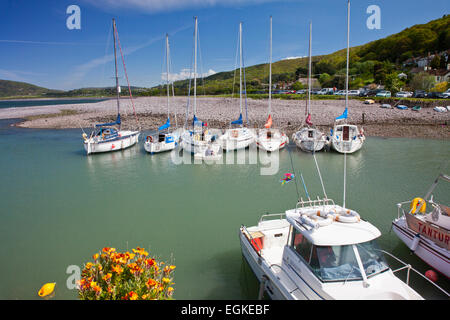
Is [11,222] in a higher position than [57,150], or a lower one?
lower

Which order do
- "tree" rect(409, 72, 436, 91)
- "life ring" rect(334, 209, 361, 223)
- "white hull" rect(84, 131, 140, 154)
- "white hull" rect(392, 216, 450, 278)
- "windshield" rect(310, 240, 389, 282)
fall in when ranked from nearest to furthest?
"windshield" rect(310, 240, 389, 282) → "life ring" rect(334, 209, 361, 223) → "white hull" rect(392, 216, 450, 278) → "white hull" rect(84, 131, 140, 154) → "tree" rect(409, 72, 436, 91)

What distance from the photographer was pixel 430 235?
9.10 metres

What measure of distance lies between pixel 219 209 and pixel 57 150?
79.0 feet

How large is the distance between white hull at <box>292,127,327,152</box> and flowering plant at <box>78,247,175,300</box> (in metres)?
23.6

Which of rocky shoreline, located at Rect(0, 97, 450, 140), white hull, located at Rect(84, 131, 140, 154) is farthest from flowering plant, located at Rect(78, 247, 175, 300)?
white hull, located at Rect(84, 131, 140, 154)

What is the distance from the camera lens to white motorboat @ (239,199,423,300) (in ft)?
19.8

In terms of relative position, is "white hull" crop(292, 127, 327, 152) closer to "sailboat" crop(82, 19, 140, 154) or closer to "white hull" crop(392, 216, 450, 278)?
"white hull" crop(392, 216, 450, 278)

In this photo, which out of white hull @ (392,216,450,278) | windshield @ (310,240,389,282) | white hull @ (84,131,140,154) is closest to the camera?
windshield @ (310,240,389,282)

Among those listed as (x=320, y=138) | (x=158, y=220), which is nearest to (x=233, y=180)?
(x=158, y=220)

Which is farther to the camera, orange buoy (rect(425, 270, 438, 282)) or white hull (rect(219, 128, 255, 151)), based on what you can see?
white hull (rect(219, 128, 255, 151))

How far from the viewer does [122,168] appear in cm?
2350

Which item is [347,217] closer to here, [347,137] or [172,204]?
[172,204]

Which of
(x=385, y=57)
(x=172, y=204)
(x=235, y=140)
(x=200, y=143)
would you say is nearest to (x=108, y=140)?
(x=200, y=143)
